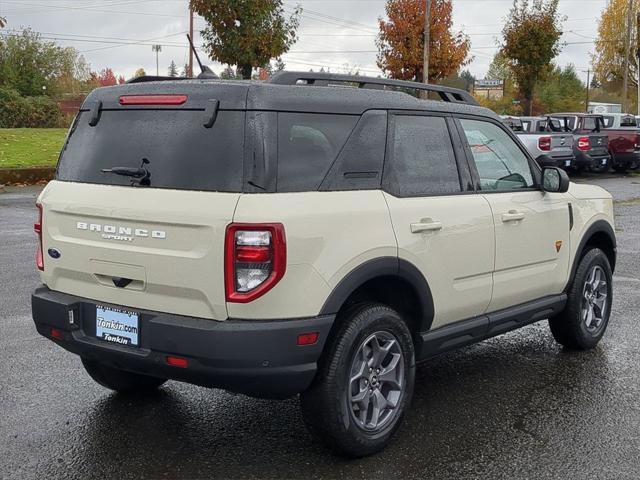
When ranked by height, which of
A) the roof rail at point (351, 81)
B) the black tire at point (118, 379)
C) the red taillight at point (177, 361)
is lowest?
the black tire at point (118, 379)

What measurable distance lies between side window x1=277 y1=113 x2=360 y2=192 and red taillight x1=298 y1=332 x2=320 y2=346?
668 millimetres

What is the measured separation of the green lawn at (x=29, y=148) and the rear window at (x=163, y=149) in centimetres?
1619

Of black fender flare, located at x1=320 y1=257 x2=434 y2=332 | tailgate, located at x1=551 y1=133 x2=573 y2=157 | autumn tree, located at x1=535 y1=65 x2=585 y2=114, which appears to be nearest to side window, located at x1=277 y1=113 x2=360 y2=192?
black fender flare, located at x1=320 y1=257 x2=434 y2=332

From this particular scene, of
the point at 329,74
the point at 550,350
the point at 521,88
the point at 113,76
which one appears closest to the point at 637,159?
the point at 521,88

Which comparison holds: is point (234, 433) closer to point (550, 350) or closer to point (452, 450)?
point (452, 450)

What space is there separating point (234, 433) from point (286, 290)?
3.88 feet

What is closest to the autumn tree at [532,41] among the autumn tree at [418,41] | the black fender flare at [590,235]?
the autumn tree at [418,41]

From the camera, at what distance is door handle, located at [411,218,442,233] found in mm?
4168

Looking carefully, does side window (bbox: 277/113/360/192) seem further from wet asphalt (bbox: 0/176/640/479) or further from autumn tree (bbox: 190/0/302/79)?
autumn tree (bbox: 190/0/302/79)

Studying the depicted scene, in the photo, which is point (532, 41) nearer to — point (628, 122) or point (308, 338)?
point (628, 122)

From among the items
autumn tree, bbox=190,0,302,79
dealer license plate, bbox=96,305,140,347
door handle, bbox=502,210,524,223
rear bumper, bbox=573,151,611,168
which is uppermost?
autumn tree, bbox=190,0,302,79

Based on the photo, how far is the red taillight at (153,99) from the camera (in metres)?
3.84

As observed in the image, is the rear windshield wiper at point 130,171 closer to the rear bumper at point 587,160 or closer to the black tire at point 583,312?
the black tire at point 583,312

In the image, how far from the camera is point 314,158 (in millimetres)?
3848
